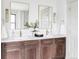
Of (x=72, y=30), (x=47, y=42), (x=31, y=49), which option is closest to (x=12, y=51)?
(x=31, y=49)

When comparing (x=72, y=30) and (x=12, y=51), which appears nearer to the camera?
(x=12, y=51)

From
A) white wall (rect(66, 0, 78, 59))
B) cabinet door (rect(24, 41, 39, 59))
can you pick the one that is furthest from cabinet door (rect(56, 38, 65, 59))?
cabinet door (rect(24, 41, 39, 59))

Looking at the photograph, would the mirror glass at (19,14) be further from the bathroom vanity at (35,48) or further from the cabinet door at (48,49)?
the cabinet door at (48,49)

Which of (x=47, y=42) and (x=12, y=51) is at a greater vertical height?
(x=47, y=42)

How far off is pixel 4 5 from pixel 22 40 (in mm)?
1120

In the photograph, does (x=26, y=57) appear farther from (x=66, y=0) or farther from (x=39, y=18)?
(x=66, y=0)

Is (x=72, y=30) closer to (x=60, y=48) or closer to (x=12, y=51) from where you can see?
(x=60, y=48)

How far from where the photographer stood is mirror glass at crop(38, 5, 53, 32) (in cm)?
390

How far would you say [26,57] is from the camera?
2.98m

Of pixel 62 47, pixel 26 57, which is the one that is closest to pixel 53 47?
pixel 62 47

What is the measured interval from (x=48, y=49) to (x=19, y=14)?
4.41 feet

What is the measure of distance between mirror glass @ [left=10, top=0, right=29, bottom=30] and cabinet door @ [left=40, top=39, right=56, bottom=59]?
32.2 inches

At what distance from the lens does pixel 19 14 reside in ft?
11.3

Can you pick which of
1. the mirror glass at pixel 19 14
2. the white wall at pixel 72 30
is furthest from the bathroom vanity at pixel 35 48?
the mirror glass at pixel 19 14
